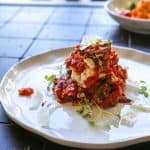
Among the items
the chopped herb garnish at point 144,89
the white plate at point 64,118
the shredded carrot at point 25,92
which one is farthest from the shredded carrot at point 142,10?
the shredded carrot at point 25,92

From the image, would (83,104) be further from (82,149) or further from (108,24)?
(108,24)

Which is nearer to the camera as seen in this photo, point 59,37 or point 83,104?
point 83,104

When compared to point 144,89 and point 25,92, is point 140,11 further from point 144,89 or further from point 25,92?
point 25,92

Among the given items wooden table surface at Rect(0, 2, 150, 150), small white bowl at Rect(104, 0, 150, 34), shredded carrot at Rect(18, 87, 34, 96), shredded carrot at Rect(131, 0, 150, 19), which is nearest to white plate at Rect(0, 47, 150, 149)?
shredded carrot at Rect(18, 87, 34, 96)

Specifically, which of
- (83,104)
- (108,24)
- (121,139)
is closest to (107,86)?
(83,104)

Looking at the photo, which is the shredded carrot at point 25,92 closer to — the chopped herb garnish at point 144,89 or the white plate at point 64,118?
the white plate at point 64,118

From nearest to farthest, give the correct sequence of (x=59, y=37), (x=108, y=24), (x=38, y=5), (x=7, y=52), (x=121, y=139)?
(x=121, y=139)
(x=7, y=52)
(x=59, y=37)
(x=108, y=24)
(x=38, y=5)
